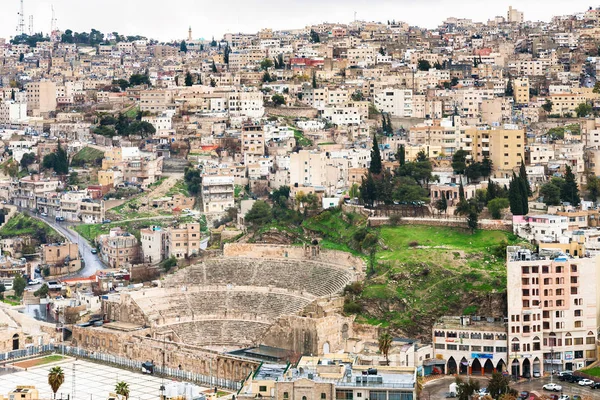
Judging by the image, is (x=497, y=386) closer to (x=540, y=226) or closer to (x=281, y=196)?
(x=540, y=226)

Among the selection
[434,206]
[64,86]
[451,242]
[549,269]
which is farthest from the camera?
[64,86]

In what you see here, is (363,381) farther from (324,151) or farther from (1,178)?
(1,178)

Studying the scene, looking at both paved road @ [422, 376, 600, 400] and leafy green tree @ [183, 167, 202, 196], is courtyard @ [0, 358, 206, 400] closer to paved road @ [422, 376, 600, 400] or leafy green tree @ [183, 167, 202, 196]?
paved road @ [422, 376, 600, 400]

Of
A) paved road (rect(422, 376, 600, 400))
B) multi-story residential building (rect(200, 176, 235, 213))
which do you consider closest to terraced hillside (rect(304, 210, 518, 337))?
paved road (rect(422, 376, 600, 400))

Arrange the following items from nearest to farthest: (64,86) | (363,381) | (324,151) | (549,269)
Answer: (363,381) → (549,269) → (324,151) → (64,86)

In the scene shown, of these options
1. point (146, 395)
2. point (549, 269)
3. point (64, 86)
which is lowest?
point (146, 395)

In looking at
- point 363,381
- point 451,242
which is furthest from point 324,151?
point 363,381

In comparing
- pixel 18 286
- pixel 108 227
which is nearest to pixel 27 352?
pixel 18 286
